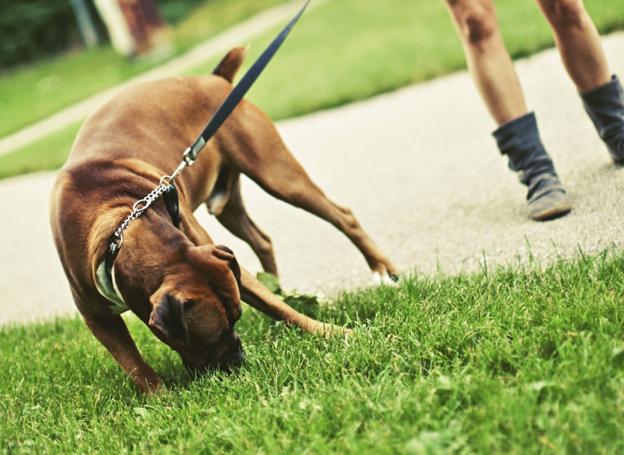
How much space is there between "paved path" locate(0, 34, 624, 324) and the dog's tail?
117 cm

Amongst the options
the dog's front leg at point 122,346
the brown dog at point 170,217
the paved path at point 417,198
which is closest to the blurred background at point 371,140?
the paved path at point 417,198

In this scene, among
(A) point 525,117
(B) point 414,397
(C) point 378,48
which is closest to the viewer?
(B) point 414,397

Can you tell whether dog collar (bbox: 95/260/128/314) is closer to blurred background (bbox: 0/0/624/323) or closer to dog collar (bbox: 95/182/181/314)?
dog collar (bbox: 95/182/181/314)

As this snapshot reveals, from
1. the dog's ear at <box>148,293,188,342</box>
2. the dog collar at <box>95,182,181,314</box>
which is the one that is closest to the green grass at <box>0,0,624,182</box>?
the dog collar at <box>95,182,181,314</box>

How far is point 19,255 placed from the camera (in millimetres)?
6633

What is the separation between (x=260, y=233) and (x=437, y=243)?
0.93 metres

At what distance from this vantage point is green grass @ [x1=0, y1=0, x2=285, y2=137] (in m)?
14.1

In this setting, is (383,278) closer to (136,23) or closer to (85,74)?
(136,23)

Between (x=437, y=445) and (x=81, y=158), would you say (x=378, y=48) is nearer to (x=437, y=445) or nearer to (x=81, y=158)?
(x=81, y=158)

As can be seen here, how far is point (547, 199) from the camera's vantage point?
399 cm

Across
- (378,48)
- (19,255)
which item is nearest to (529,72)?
(378,48)

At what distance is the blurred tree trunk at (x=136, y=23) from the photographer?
47.6ft

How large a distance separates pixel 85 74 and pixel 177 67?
4511 mm

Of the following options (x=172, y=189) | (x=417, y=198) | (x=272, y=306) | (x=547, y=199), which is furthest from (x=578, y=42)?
(x=172, y=189)
